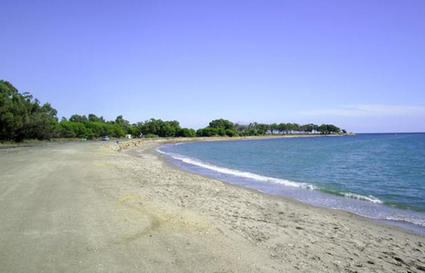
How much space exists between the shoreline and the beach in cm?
3

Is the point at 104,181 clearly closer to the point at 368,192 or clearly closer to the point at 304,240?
the point at 304,240

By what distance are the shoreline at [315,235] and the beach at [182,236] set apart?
0.03m

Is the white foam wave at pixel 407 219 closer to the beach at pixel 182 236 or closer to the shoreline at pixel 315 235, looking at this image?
the shoreline at pixel 315 235

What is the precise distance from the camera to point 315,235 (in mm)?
8242

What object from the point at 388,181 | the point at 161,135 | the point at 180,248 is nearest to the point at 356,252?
the point at 180,248

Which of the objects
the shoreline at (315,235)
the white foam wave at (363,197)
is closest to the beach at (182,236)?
the shoreline at (315,235)

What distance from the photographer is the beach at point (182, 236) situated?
18.5ft

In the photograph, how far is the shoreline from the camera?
6383 millimetres

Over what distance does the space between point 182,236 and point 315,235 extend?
12.4ft

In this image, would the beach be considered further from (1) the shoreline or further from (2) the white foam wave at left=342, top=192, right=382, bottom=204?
(2) the white foam wave at left=342, top=192, right=382, bottom=204

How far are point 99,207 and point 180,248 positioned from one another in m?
4.40

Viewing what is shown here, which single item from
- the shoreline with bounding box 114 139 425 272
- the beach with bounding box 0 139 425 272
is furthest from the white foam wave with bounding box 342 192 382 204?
the beach with bounding box 0 139 425 272

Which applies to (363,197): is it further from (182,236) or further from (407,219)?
(182,236)

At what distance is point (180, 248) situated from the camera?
20.7 ft
